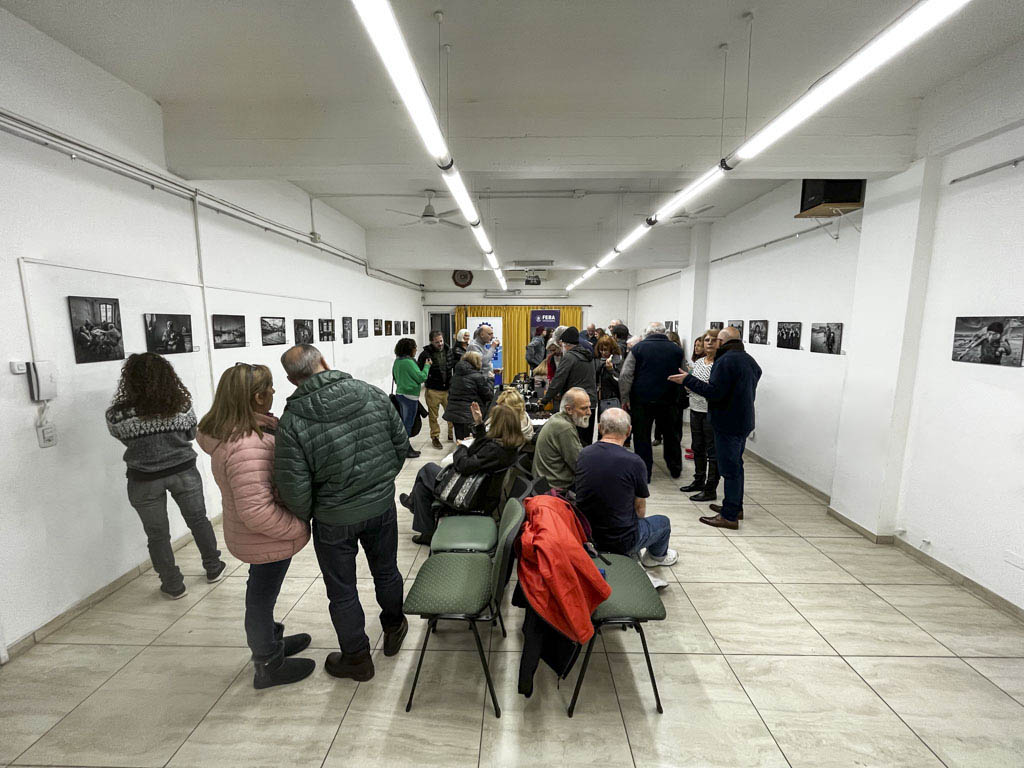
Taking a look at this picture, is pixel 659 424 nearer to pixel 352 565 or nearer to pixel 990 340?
pixel 990 340

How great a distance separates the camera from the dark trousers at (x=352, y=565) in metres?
1.83

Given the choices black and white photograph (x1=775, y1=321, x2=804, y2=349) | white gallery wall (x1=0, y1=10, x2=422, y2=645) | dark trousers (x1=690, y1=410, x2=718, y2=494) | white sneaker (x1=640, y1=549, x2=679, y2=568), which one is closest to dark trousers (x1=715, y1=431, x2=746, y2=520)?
dark trousers (x1=690, y1=410, x2=718, y2=494)

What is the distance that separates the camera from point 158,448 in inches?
98.0

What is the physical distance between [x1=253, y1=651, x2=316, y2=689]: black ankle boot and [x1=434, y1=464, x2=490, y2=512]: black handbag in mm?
1096

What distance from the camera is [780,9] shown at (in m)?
2.19

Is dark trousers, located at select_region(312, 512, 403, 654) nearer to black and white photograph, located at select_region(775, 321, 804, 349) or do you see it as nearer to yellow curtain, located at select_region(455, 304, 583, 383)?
black and white photograph, located at select_region(775, 321, 804, 349)

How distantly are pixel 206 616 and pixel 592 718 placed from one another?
2.33 meters

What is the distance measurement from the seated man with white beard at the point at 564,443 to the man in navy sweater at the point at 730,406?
1172mm

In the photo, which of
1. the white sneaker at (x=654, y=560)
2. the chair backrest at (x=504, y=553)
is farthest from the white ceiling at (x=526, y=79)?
the white sneaker at (x=654, y=560)

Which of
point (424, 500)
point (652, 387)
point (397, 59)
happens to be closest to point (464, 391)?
point (424, 500)

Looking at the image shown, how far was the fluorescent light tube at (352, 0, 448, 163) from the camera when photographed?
4.37 ft

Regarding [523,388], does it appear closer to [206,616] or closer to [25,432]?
[206,616]

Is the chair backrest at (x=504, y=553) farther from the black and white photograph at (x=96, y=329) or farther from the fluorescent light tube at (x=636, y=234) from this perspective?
the fluorescent light tube at (x=636, y=234)

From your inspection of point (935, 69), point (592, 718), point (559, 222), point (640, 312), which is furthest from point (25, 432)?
point (640, 312)
